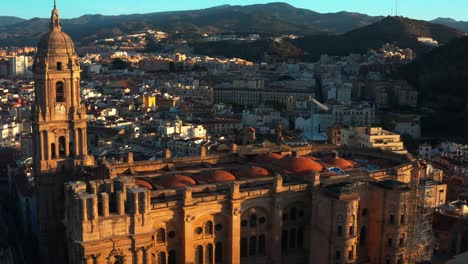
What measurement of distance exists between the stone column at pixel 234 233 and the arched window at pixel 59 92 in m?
13.7

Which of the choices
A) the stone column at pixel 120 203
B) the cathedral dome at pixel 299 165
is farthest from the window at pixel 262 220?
the stone column at pixel 120 203

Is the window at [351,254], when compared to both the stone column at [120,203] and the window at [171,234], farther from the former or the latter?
the stone column at [120,203]

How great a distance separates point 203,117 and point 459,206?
5783 cm

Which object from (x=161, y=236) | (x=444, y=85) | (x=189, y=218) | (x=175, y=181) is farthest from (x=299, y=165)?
(x=444, y=85)

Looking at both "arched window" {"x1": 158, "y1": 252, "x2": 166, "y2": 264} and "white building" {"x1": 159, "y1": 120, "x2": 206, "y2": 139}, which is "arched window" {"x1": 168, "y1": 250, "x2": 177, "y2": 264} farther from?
"white building" {"x1": 159, "y1": 120, "x2": 206, "y2": 139}

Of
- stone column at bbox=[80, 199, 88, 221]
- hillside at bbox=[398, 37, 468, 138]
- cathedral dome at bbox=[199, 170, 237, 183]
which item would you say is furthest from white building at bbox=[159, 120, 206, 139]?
stone column at bbox=[80, 199, 88, 221]

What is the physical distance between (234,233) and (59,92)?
576 inches

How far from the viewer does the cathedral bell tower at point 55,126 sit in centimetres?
3703

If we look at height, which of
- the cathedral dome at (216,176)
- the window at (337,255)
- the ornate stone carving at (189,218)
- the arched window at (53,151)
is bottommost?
the window at (337,255)

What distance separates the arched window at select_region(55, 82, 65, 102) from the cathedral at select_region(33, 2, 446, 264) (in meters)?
0.06

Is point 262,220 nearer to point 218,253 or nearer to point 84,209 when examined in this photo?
point 218,253

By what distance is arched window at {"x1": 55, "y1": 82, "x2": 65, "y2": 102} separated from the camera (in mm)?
37469

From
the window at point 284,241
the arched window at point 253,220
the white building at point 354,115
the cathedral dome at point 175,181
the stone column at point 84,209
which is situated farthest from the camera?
the white building at point 354,115

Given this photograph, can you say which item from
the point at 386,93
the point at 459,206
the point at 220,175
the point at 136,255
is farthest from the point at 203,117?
the point at 136,255
